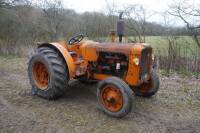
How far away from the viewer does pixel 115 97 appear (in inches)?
196

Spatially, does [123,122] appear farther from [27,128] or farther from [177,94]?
[177,94]

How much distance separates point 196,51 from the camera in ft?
34.7

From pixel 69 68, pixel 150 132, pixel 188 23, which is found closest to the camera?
pixel 150 132

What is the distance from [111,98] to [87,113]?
1.81ft

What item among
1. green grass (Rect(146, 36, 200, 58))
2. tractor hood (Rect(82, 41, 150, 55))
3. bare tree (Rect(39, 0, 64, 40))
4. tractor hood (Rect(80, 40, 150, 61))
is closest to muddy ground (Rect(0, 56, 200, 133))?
tractor hood (Rect(80, 40, 150, 61))

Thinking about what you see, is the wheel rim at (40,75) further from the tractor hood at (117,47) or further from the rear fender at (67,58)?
the tractor hood at (117,47)

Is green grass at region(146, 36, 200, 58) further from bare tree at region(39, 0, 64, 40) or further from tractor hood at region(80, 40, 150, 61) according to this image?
bare tree at region(39, 0, 64, 40)

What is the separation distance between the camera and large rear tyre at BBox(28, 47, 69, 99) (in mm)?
5531

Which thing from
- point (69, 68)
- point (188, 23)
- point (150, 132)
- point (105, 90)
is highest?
point (188, 23)

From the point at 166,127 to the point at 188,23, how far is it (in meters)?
11.7

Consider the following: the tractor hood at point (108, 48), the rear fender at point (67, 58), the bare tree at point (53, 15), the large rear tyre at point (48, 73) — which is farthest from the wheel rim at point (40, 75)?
the bare tree at point (53, 15)

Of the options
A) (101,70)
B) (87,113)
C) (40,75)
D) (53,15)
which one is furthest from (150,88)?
(53,15)

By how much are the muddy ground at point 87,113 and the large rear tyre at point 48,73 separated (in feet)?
0.70

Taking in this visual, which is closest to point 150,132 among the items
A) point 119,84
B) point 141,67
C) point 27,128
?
point 119,84
